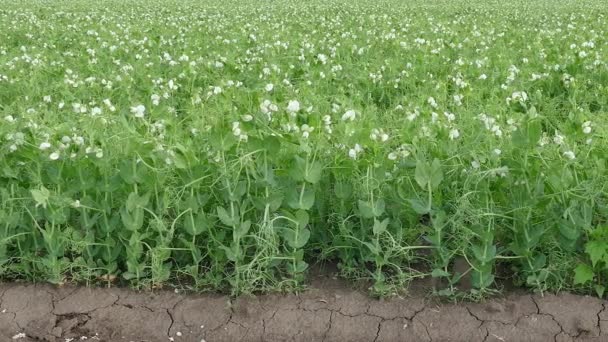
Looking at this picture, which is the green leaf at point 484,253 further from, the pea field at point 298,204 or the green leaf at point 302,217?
the green leaf at point 302,217

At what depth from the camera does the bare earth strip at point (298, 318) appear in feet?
11.1

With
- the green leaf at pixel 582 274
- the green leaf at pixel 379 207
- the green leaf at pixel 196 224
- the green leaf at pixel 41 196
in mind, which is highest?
the green leaf at pixel 41 196

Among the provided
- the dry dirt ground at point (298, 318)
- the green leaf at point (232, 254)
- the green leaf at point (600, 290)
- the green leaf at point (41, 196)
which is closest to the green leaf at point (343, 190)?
the dry dirt ground at point (298, 318)

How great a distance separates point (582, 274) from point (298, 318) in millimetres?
1451

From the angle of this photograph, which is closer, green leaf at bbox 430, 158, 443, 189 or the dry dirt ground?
the dry dirt ground

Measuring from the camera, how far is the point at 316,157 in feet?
13.0

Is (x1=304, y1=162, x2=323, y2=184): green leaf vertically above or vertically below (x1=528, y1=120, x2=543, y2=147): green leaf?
below

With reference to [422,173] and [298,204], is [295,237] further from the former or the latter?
[422,173]

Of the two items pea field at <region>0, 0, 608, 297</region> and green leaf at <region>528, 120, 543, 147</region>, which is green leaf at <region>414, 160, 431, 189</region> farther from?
green leaf at <region>528, 120, 543, 147</region>

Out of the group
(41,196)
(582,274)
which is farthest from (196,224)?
(582,274)

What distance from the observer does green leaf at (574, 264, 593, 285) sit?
346 centimetres

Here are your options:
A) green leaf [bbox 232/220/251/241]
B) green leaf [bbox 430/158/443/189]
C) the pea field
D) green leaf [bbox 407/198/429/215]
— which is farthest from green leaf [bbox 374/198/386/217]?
green leaf [bbox 232/220/251/241]

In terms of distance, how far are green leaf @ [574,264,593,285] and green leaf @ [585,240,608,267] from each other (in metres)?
0.08

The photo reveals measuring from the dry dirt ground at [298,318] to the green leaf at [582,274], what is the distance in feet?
0.39
